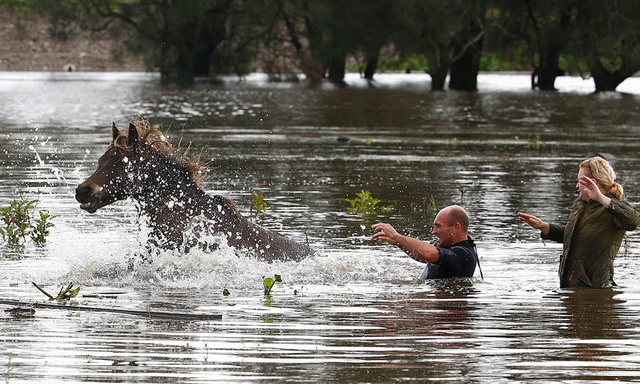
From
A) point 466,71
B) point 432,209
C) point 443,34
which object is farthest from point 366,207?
point 466,71

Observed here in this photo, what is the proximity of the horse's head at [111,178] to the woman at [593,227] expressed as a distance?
11.6 ft

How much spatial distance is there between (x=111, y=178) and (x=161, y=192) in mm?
469

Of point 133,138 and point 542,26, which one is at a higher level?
point 133,138

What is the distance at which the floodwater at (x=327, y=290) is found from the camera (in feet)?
25.1

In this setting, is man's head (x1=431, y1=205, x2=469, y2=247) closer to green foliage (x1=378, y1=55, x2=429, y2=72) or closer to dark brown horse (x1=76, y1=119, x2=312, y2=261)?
dark brown horse (x1=76, y1=119, x2=312, y2=261)

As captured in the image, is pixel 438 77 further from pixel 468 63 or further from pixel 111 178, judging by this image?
pixel 111 178

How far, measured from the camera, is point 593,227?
10.7m

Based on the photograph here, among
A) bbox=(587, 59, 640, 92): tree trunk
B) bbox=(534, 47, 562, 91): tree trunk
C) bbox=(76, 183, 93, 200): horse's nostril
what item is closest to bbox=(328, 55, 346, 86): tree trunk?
bbox=(534, 47, 562, 91): tree trunk

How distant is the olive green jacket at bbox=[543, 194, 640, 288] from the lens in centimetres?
1043

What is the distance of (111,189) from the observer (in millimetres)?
Answer: 11094

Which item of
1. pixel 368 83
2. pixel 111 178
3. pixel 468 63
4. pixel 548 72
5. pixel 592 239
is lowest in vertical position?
pixel 368 83

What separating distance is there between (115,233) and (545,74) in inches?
2285

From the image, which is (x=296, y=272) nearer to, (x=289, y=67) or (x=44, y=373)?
(x=44, y=373)

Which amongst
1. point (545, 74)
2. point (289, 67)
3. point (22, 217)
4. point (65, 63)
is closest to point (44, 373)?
point (22, 217)
